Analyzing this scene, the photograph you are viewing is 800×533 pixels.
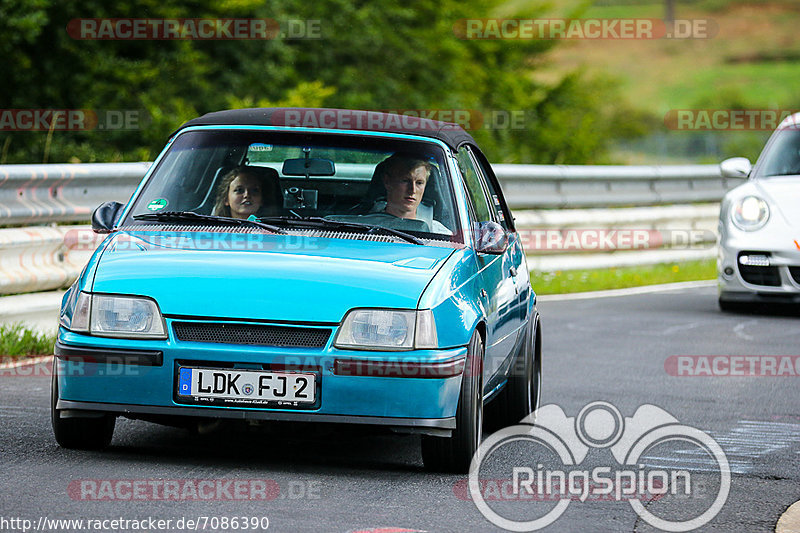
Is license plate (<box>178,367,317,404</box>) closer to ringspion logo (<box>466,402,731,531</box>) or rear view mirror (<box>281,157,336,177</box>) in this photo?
ringspion logo (<box>466,402,731,531</box>)

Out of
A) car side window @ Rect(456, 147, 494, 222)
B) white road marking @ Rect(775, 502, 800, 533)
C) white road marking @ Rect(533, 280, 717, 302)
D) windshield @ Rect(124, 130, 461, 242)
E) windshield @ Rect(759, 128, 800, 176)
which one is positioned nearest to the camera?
white road marking @ Rect(775, 502, 800, 533)

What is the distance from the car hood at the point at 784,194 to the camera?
42.0 ft

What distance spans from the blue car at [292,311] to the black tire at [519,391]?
542 millimetres

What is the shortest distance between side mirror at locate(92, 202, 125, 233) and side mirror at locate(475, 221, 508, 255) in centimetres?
161

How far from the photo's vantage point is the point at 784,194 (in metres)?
13.0

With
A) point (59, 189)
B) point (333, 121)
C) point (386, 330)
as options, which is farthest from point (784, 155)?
point (386, 330)

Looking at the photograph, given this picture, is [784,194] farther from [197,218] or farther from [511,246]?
[197,218]

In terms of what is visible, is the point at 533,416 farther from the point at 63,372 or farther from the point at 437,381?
the point at 63,372

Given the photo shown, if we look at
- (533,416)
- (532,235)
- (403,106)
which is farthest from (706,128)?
(533,416)

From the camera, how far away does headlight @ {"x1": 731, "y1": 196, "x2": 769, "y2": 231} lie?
1296cm

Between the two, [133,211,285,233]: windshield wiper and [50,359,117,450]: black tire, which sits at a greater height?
[133,211,285,233]: windshield wiper

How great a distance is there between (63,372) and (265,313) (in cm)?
84

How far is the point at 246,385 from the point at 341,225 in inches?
41.2

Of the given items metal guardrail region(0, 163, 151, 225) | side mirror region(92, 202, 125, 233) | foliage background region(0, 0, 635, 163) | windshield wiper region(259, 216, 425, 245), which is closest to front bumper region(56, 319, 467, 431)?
windshield wiper region(259, 216, 425, 245)
